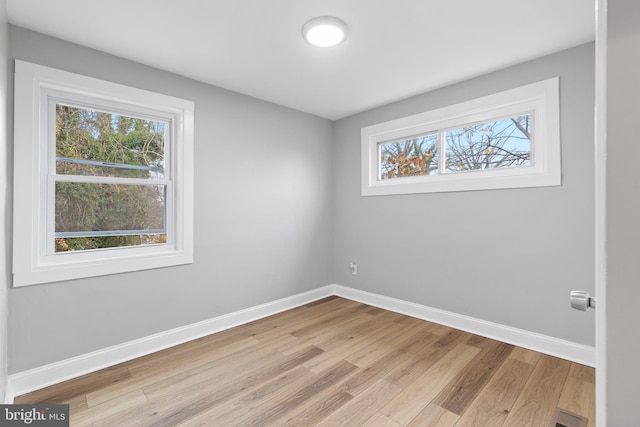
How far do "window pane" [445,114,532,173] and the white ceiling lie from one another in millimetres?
490

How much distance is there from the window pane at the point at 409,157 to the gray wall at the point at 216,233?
0.78m

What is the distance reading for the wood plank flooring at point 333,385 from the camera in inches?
65.2

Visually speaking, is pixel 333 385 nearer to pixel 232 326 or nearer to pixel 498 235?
pixel 232 326

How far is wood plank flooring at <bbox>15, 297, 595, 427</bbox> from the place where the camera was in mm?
1656

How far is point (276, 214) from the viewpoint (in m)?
3.31

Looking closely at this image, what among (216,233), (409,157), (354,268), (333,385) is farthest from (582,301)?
(354,268)

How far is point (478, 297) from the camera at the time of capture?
8.82 ft

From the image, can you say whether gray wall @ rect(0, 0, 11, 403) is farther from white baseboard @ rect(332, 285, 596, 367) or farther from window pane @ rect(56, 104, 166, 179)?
white baseboard @ rect(332, 285, 596, 367)

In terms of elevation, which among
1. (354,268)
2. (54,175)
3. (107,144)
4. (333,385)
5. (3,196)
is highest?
(107,144)

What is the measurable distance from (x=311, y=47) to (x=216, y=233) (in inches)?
71.6

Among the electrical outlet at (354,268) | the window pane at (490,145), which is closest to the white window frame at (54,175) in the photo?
the electrical outlet at (354,268)

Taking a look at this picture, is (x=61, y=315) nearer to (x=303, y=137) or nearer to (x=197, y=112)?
(x=197, y=112)

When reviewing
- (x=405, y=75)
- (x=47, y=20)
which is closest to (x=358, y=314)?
(x=405, y=75)

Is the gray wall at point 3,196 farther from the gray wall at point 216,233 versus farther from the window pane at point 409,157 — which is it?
the window pane at point 409,157
